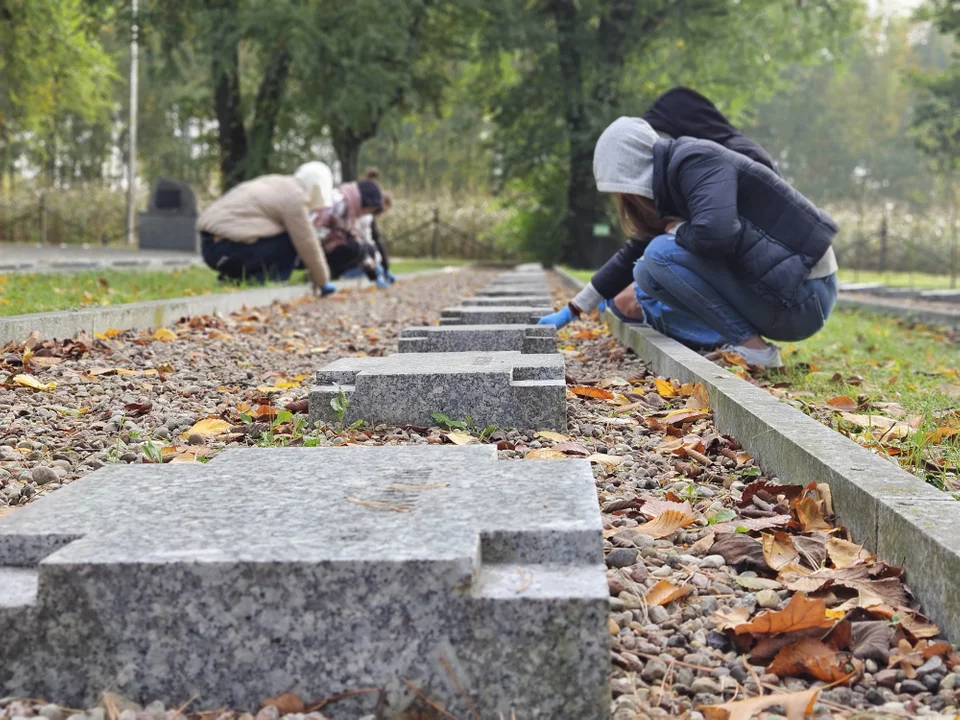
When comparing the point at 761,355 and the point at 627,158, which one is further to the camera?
the point at 761,355

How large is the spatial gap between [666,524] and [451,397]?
1.08m

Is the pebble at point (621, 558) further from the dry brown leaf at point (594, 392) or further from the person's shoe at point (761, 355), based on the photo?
the person's shoe at point (761, 355)

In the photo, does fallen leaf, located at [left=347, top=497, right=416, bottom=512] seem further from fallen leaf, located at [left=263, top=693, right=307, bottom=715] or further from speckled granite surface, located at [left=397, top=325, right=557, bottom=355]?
speckled granite surface, located at [left=397, top=325, right=557, bottom=355]

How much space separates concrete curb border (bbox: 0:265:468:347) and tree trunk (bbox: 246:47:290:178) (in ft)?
32.8

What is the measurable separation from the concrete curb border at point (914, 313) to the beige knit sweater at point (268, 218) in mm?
5587

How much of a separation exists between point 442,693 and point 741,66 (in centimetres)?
2356

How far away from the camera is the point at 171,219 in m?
24.0

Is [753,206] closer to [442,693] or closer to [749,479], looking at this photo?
[749,479]

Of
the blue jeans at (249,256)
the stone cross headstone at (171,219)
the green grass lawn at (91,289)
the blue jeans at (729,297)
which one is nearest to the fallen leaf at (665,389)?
the blue jeans at (729,297)

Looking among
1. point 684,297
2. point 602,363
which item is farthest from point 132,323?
point 684,297

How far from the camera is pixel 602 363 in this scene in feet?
15.8

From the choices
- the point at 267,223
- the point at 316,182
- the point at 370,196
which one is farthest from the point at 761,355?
the point at 370,196

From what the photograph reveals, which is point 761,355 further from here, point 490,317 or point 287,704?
point 287,704

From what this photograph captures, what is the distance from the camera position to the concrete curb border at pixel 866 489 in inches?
64.3
